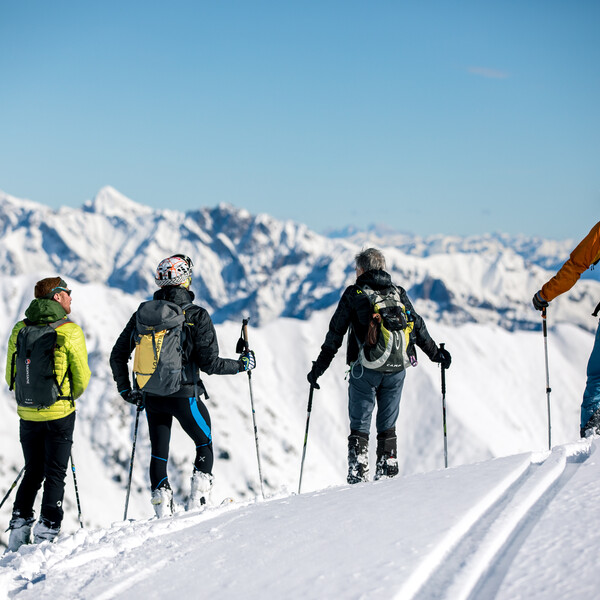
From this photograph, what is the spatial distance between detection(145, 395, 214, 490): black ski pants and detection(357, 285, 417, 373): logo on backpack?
85.5 inches

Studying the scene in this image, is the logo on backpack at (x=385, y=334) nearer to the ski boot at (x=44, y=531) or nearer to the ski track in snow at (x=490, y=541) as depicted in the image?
the ski track in snow at (x=490, y=541)

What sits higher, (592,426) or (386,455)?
(592,426)

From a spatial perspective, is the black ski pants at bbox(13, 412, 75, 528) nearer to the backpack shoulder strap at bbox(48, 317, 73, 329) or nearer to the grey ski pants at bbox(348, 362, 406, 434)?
the backpack shoulder strap at bbox(48, 317, 73, 329)

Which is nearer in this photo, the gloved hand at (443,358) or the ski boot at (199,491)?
the ski boot at (199,491)

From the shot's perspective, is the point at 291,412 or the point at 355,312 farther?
the point at 291,412

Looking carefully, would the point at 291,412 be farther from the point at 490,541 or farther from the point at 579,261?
the point at 490,541

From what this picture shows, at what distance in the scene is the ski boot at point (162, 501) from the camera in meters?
8.04

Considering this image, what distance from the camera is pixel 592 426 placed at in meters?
8.27

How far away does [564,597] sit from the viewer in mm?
3707

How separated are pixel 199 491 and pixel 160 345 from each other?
2.06 metres

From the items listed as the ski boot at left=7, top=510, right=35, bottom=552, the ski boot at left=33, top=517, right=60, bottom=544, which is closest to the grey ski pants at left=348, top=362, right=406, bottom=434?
the ski boot at left=33, top=517, right=60, bottom=544

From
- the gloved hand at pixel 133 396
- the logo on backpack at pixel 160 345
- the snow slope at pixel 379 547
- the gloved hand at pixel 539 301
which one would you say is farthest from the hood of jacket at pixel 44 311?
the gloved hand at pixel 539 301

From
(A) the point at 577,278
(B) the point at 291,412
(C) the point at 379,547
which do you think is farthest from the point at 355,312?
(B) the point at 291,412

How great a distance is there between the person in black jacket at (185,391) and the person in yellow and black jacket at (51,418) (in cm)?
66
